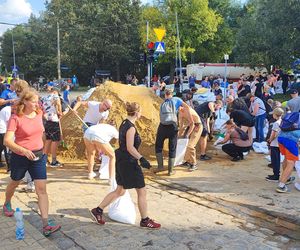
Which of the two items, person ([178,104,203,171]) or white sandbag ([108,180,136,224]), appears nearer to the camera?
white sandbag ([108,180,136,224])

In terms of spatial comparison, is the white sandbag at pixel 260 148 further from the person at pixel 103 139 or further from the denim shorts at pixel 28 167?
the denim shorts at pixel 28 167

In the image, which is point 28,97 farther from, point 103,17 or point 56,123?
point 103,17

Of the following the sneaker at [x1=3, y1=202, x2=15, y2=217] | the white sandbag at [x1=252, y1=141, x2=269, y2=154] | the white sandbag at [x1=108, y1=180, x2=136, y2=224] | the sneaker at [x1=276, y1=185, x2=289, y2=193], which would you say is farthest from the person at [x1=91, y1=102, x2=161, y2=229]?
the white sandbag at [x1=252, y1=141, x2=269, y2=154]

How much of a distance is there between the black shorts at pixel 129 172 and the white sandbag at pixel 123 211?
1.20ft

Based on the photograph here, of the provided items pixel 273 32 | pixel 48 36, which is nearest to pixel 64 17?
pixel 48 36

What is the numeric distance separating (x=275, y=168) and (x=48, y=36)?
171ft

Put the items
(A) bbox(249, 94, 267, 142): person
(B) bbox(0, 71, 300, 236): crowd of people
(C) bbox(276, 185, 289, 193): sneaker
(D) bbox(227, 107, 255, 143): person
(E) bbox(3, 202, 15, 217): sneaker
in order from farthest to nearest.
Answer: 1. (A) bbox(249, 94, 267, 142): person
2. (D) bbox(227, 107, 255, 143): person
3. (C) bbox(276, 185, 289, 193): sneaker
4. (E) bbox(3, 202, 15, 217): sneaker
5. (B) bbox(0, 71, 300, 236): crowd of people

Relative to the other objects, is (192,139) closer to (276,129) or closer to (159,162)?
(159,162)

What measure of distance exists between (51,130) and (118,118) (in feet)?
6.90

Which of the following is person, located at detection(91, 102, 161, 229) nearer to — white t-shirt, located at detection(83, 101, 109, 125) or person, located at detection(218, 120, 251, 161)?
white t-shirt, located at detection(83, 101, 109, 125)

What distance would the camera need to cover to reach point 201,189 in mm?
6914

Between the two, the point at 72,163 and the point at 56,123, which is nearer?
→ the point at 56,123

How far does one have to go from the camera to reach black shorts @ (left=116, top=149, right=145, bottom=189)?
493 cm

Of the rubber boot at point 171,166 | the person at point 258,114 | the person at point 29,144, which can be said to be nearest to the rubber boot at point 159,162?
the rubber boot at point 171,166
